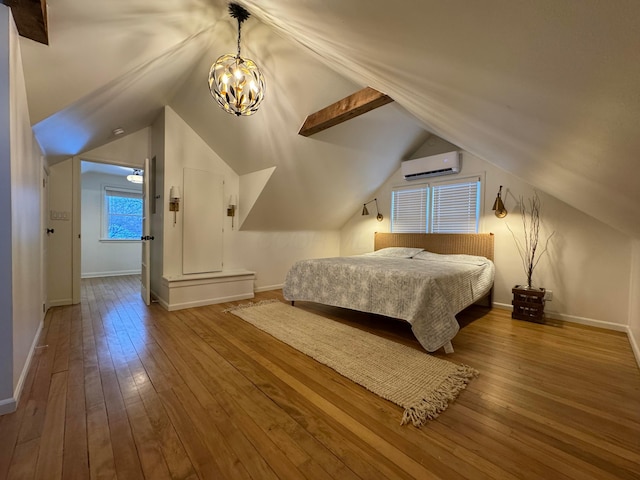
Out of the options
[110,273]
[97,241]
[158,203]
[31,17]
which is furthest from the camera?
[110,273]

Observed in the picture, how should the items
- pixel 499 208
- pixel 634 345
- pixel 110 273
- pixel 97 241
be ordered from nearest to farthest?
pixel 634 345, pixel 499 208, pixel 97 241, pixel 110 273

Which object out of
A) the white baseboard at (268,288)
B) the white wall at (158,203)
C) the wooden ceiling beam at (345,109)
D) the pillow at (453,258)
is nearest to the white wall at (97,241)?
the white wall at (158,203)

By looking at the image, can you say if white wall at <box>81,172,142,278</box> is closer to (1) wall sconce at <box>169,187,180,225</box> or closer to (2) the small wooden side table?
(1) wall sconce at <box>169,187,180,225</box>

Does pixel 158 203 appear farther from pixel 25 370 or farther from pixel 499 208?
pixel 499 208

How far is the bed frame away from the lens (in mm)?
3721

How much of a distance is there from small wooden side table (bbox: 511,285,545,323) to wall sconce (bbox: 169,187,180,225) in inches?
174

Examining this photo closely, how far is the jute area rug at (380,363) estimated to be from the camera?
161 cm

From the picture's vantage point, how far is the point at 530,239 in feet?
11.2

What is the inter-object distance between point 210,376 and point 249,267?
269 centimetres

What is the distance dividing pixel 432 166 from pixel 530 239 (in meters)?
A: 1.63

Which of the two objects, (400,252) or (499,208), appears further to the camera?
(400,252)

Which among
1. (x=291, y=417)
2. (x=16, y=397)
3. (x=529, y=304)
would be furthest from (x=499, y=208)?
(x=16, y=397)

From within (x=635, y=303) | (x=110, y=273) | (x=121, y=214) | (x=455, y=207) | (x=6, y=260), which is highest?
(x=455, y=207)

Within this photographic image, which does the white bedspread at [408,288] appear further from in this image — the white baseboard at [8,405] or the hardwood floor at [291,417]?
the white baseboard at [8,405]
